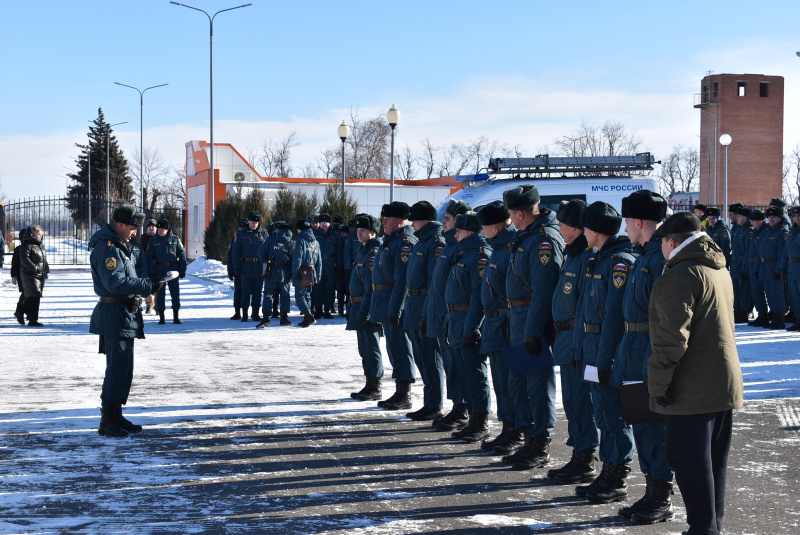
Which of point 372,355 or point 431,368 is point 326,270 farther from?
point 431,368

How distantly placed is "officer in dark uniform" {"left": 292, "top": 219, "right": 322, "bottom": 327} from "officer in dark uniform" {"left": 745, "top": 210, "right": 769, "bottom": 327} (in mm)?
8126

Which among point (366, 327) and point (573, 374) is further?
point (366, 327)

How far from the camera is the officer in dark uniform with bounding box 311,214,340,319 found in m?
19.4

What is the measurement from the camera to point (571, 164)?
851 inches

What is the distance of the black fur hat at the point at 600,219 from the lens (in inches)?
258

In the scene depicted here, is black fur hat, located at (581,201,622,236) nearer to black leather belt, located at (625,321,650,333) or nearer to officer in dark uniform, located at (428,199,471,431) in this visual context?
black leather belt, located at (625,321,650,333)

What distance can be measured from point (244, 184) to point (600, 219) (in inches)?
1521

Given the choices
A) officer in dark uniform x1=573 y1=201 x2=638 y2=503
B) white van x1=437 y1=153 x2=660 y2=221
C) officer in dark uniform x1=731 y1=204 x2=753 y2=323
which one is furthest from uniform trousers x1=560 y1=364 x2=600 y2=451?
white van x1=437 y1=153 x2=660 y2=221

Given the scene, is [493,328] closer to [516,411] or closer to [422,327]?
[516,411]

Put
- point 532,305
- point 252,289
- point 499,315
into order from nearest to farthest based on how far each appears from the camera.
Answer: point 532,305 < point 499,315 < point 252,289

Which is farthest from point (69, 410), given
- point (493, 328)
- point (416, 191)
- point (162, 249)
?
point (416, 191)

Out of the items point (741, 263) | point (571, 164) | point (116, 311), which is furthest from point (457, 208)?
point (571, 164)

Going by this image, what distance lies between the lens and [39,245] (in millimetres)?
17953

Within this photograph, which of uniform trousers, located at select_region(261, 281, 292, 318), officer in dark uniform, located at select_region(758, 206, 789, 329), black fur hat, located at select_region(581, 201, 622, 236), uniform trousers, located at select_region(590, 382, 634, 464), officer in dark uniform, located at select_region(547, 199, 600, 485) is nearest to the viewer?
uniform trousers, located at select_region(590, 382, 634, 464)
